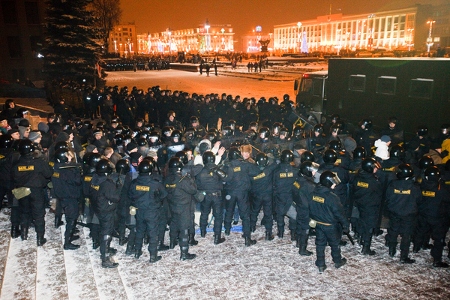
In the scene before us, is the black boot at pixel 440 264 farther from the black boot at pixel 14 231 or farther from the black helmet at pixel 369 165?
the black boot at pixel 14 231

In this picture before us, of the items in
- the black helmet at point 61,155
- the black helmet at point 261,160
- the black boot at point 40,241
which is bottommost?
the black boot at point 40,241

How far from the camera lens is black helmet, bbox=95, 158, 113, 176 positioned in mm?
6617

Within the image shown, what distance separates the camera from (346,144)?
9797mm

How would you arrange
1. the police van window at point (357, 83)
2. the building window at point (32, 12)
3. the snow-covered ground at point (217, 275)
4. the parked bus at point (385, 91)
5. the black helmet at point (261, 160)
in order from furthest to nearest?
the building window at point (32, 12) → the police van window at point (357, 83) → the parked bus at point (385, 91) → the black helmet at point (261, 160) → the snow-covered ground at point (217, 275)

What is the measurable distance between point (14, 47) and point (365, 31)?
122 metres

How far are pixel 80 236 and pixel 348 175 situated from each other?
5961 mm

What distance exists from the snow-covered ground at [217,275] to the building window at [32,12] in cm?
4204

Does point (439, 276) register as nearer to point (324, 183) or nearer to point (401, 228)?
point (401, 228)

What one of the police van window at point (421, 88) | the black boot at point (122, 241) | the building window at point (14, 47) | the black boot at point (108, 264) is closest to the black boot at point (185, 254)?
the black boot at point (108, 264)

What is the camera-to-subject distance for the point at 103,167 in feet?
21.7

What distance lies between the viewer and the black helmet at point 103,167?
6617 mm

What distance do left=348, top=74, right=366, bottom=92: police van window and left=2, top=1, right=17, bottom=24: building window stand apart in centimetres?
4078

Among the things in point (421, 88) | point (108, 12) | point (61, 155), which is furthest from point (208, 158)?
point (108, 12)

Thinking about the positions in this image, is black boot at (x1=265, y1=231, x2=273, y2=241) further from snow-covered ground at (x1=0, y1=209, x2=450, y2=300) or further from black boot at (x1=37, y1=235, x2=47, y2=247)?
black boot at (x1=37, y1=235, x2=47, y2=247)
